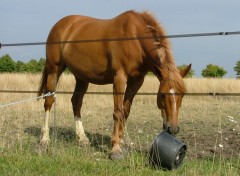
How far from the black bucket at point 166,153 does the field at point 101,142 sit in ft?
0.32

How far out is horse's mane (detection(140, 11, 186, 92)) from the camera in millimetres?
5352

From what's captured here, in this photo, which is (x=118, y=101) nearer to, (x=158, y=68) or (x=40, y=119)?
(x=158, y=68)

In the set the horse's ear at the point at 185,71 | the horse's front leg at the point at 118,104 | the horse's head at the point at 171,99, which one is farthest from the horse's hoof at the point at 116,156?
the horse's ear at the point at 185,71

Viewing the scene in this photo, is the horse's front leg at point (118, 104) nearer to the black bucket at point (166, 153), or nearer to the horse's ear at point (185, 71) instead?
the horse's ear at point (185, 71)

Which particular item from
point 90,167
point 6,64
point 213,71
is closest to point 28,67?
point 6,64

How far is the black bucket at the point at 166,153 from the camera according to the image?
457 centimetres

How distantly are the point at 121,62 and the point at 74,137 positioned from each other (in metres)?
2.09

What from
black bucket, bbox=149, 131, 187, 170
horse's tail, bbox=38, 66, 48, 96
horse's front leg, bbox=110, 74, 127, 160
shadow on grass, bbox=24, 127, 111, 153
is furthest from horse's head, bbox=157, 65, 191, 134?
horse's tail, bbox=38, 66, 48, 96

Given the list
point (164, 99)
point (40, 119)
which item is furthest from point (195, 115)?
point (164, 99)

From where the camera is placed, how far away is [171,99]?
5.23m

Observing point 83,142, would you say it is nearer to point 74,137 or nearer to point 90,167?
point 74,137

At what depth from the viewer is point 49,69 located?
25.7 ft

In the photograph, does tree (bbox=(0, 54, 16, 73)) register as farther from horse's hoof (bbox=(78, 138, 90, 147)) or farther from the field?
horse's hoof (bbox=(78, 138, 90, 147))

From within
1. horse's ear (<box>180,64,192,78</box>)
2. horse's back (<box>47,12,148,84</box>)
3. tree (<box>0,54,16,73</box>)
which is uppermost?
horse's back (<box>47,12,148,84</box>)
